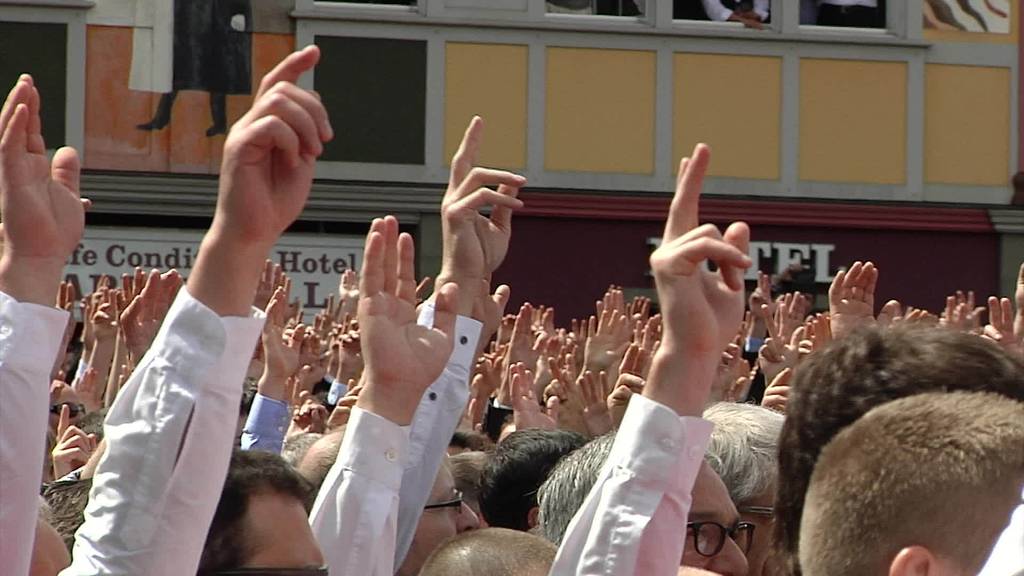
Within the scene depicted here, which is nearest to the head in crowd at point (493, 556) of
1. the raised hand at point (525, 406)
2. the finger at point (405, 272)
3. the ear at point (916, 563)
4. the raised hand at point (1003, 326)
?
the finger at point (405, 272)

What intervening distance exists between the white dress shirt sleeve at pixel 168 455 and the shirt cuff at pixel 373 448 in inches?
23.6

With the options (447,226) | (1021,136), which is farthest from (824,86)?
(447,226)

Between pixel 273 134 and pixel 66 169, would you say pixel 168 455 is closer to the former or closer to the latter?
pixel 273 134

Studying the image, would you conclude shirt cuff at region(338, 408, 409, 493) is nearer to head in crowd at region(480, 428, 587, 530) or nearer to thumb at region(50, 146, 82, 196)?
thumb at region(50, 146, 82, 196)

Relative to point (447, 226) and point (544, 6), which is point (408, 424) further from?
point (544, 6)

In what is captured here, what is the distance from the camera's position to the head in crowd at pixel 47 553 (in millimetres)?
3244

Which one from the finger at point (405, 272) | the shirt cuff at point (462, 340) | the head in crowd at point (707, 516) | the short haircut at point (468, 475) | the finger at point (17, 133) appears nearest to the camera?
the finger at point (17, 133)

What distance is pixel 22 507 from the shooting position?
2684mm

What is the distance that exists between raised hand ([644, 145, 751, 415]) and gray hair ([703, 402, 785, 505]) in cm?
117

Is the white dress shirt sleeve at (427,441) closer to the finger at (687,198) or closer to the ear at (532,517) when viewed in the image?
the ear at (532,517)

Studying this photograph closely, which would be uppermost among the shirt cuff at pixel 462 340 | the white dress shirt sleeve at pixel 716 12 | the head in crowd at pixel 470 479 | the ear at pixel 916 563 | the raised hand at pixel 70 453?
the white dress shirt sleeve at pixel 716 12

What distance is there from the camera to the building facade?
667 inches

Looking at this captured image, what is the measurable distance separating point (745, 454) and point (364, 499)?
122 centimetres

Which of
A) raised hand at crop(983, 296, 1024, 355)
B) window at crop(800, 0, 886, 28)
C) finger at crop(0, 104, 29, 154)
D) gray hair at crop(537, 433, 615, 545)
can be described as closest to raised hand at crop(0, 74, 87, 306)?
finger at crop(0, 104, 29, 154)
